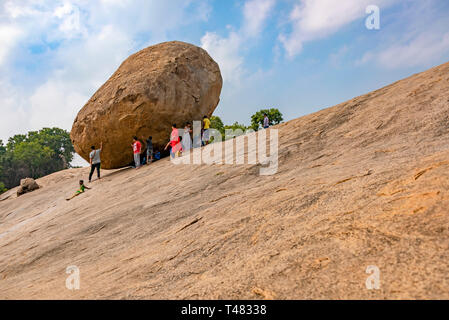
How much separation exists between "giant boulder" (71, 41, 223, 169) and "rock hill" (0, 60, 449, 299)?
5083 mm

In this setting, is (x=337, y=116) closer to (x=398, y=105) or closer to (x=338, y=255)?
(x=398, y=105)

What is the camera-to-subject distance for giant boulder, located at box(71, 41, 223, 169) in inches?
443

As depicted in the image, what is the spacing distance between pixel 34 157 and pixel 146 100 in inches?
1360

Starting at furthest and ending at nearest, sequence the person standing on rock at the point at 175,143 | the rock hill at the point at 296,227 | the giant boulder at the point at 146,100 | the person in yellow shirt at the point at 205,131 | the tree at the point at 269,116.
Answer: the tree at the point at 269,116, the person in yellow shirt at the point at 205,131, the giant boulder at the point at 146,100, the person standing on rock at the point at 175,143, the rock hill at the point at 296,227

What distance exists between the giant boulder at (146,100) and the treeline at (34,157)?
24215mm

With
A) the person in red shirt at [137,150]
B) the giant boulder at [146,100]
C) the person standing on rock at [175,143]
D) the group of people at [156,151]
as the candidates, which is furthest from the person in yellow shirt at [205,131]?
the person in red shirt at [137,150]

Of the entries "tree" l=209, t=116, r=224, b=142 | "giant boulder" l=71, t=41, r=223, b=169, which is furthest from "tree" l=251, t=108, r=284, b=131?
"giant boulder" l=71, t=41, r=223, b=169

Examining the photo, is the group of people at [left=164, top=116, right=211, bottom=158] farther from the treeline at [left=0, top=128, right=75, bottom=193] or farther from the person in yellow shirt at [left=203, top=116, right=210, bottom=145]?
the treeline at [left=0, top=128, right=75, bottom=193]

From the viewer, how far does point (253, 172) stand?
5.82 metres

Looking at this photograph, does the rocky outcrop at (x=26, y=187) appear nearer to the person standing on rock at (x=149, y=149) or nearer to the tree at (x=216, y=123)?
the person standing on rock at (x=149, y=149)

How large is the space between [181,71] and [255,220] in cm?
940

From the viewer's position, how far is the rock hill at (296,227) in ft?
7.27

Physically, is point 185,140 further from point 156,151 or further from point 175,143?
point 156,151

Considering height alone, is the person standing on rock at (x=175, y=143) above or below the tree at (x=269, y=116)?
below
